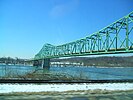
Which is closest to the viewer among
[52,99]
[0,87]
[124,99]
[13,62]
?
[52,99]

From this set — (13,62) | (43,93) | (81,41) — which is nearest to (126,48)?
(43,93)

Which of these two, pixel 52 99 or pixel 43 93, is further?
pixel 43 93

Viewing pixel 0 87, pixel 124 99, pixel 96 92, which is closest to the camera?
pixel 124 99

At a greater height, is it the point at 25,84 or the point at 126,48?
the point at 126,48

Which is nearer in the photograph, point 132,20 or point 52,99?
point 52,99

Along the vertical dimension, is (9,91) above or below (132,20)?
below

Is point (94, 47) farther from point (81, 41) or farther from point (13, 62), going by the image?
point (13, 62)

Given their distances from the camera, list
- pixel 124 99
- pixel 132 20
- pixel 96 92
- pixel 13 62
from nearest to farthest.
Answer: pixel 124 99 → pixel 96 92 → pixel 132 20 → pixel 13 62

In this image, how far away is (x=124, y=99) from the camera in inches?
680

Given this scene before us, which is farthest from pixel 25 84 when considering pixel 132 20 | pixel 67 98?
pixel 132 20

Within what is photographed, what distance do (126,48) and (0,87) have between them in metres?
27.1

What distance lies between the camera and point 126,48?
41.0m

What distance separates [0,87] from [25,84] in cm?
288

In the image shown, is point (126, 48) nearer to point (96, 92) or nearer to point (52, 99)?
point (96, 92)
